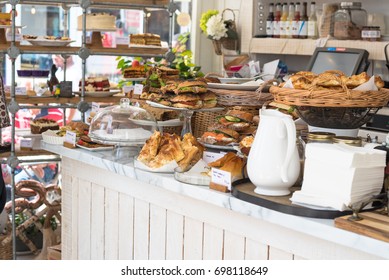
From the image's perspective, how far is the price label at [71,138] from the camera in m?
3.32

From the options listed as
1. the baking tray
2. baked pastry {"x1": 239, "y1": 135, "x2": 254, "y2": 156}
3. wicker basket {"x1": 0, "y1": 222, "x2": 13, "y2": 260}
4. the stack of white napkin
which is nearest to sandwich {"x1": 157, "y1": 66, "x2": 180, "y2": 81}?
baked pastry {"x1": 239, "y1": 135, "x2": 254, "y2": 156}

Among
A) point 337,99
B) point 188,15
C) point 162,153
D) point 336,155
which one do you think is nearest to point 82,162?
point 162,153

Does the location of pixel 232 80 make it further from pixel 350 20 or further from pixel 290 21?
pixel 290 21

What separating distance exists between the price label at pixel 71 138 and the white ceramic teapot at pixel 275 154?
125 centimetres

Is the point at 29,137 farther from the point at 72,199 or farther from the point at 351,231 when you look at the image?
the point at 351,231

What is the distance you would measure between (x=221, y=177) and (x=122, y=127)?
2.32 feet

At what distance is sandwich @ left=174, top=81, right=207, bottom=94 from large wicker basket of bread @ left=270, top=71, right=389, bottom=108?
54cm

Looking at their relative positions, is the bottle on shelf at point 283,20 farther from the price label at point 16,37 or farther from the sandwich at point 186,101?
the sandwich at point 186,101

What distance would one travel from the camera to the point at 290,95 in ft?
8.52

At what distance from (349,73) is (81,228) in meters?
2.30

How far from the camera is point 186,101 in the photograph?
10.2 ft

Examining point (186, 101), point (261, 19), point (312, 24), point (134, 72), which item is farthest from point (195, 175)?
point (261, 19)

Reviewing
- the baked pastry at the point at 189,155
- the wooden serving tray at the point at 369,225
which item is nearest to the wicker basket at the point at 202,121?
the baked pastry at the point at 189,155

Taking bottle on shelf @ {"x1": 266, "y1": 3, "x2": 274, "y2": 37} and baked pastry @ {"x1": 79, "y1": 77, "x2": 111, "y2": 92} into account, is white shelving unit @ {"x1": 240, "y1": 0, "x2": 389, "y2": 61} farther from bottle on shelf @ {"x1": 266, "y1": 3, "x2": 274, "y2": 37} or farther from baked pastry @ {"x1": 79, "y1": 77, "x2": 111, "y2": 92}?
baked pastry @ {"x1": 79, "y1": 77, "x2": 111, "y2": 92}
